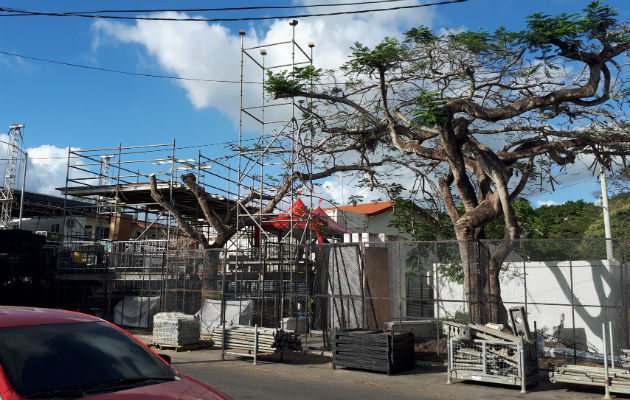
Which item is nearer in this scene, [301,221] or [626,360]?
[626,360]

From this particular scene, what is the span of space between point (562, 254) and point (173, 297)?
47.0 ft

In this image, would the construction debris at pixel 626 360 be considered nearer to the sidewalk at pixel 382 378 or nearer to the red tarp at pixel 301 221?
the sidewalk at pixel 382 378

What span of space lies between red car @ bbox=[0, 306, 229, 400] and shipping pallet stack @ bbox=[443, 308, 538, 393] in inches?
324

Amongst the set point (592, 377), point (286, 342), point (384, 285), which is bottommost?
point (592, 377)

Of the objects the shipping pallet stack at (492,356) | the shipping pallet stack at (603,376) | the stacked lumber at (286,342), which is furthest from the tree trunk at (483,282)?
the stacked lumber at (286,342)

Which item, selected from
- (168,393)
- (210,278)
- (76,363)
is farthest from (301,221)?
(168,393)

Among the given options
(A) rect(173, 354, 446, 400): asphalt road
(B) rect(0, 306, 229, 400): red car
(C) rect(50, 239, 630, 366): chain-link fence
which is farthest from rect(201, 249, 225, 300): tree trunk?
(B) rect(0, 306, 229, 400): red car

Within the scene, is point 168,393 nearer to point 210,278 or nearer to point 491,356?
point 491,356

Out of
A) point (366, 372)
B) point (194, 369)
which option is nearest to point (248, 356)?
point (194, 369)

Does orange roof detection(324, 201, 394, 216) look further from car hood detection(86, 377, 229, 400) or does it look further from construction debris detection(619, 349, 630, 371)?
car hood detection(86, 377, 229, 400)

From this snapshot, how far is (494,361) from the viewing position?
1125 cm

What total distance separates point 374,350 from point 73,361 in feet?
30.9

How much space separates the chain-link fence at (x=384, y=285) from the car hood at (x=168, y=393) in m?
9.75

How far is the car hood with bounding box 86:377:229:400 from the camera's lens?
3.92 m
